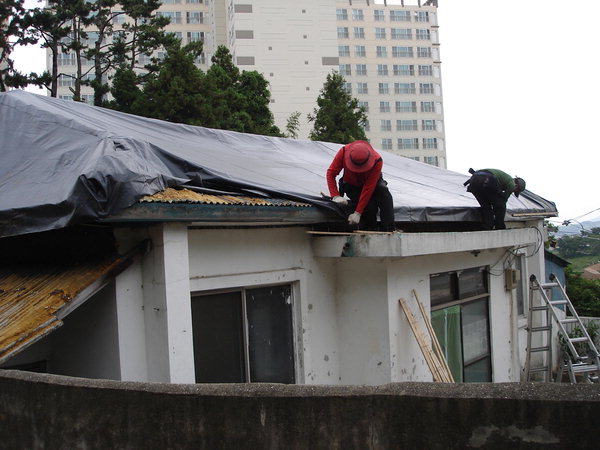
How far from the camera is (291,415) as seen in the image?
10.5 ft

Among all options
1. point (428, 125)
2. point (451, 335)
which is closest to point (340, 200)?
point (451, 335)

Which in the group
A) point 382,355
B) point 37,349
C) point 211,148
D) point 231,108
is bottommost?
point 382,355

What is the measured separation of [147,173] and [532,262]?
460 inches

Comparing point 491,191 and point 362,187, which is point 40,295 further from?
point 491,191

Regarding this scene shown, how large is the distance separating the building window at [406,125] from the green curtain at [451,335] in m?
70.8

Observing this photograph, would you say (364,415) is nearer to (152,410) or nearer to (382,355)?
(152,410)

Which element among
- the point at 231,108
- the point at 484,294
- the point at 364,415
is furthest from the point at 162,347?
the point at 231,108

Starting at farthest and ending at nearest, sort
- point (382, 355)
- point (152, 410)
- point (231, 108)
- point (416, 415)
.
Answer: point (231, 108) → point (382, 355) → point (152, 410) → point (416, 415)

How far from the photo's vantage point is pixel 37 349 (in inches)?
219

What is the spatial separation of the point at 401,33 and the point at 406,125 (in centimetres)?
1192

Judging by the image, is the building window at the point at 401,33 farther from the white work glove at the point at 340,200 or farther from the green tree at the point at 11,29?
the white work glove at the point at 340,200

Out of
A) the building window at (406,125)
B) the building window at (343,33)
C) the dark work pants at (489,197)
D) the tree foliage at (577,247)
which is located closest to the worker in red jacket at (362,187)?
the dark work pants at (489,197)

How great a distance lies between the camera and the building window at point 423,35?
79.1 meters

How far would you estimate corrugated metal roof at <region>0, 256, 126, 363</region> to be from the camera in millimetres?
4262
